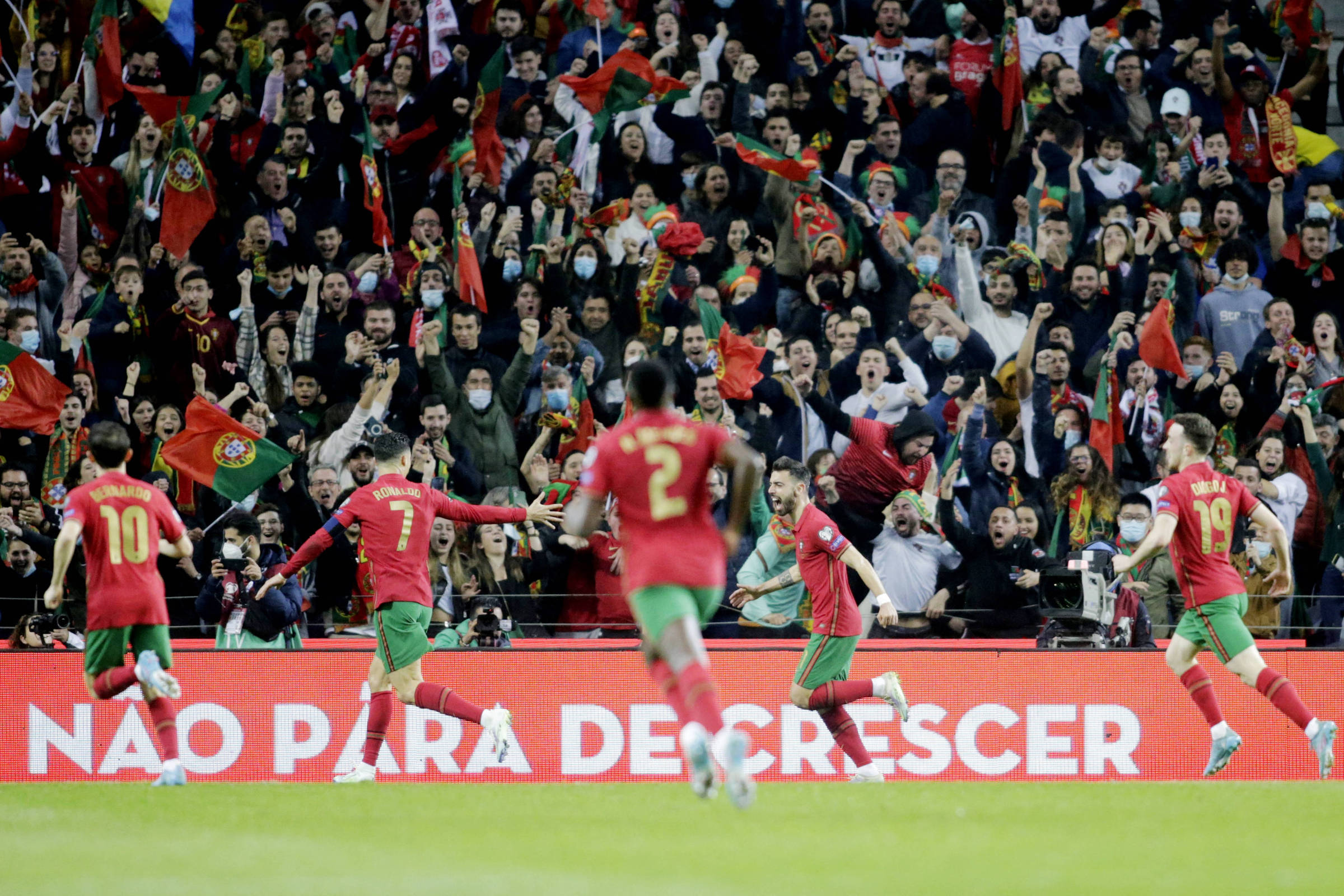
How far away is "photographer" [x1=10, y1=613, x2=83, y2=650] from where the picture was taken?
12852mm

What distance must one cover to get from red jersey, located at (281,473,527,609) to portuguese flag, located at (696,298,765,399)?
4749 millimetres

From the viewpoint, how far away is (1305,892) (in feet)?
18.8

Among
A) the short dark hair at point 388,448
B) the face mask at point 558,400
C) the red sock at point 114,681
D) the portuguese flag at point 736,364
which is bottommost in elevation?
the red sock at point 114,681

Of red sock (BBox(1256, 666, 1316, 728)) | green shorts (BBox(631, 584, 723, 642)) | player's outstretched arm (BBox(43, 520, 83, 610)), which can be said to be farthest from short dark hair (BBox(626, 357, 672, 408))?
red sock (BBox(1256, 666, 1316, 728))

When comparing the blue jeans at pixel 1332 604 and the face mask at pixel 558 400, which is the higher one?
the face mask at pixel 558 400

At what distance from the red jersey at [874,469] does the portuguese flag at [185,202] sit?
271 inches

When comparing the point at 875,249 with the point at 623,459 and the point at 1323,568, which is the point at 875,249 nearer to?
the point at 1323,568

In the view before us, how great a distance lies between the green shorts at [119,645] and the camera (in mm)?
9195

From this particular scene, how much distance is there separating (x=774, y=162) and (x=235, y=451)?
19.6 feet

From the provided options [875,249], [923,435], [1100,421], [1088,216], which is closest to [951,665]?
[923,435]

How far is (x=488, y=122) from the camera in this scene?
647 inches

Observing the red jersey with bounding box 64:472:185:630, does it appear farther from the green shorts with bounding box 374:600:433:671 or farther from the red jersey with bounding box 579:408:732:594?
the red jersey with bounding box 579:408:732:594

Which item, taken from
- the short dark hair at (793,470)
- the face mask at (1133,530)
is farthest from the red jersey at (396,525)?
the face mask at (1133,530)

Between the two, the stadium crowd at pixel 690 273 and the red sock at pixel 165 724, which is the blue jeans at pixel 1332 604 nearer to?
the stadium crowd at pixel 690 273
